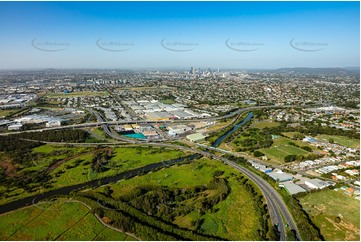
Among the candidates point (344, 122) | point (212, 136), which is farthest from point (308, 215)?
point (344, 122)

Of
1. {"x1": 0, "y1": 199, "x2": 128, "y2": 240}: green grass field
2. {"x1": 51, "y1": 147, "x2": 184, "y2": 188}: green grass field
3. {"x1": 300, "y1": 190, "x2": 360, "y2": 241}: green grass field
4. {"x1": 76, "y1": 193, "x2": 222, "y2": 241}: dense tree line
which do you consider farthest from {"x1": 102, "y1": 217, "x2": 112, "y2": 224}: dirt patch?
{"x1": 300, "y1": 190, "x2": 360, "y2": 241}: green grass field

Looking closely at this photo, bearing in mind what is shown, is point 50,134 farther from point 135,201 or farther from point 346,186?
point 346,186

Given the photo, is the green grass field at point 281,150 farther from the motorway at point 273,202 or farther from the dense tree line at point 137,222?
the dense tree line at point 137,222

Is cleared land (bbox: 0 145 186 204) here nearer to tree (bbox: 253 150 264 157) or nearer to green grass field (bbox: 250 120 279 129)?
tree (bbox: 253 150 264 157)

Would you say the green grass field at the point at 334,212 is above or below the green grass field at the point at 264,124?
above

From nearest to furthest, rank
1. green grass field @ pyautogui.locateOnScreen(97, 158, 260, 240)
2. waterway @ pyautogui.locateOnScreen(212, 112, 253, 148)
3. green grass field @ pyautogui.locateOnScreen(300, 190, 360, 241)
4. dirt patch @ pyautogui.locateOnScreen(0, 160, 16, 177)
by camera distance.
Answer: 1. green grass field @ pyautogui.locateOnScreen(300, 190, 360, 241)
2. green grass field @ pyautogui.locateOnScreen(97, 158, 260, 240)
3. dirt patch @ pyautogui.locateOnScreen(0, 160, 16, 177)
4. waterway @ pyautogui.locateOnScreen(212, 112, 253, 148)

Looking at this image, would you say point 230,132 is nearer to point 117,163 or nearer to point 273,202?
point 117,163

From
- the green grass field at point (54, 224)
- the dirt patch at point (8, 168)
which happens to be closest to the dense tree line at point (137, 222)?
the green grass field at point (54, 224)
